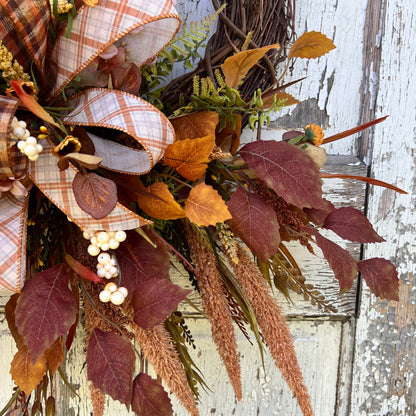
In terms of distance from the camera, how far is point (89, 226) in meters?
0.35

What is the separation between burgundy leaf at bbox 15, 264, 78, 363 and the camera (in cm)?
34

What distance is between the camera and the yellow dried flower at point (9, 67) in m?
0.32

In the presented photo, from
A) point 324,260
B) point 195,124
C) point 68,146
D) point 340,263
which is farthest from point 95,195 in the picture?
point 324,260

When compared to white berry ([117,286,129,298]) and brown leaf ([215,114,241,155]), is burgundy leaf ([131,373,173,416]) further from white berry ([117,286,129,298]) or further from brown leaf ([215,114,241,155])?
brown leaf ([215,114,241,155])

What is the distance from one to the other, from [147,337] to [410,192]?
A: 0.48 m

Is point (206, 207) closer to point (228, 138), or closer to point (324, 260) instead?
point (228, 138)

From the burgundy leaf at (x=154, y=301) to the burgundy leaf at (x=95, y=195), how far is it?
10cm

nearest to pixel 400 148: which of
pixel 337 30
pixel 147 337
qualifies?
pixel 337 30

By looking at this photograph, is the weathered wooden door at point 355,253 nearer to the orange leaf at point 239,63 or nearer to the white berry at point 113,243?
the orange leaf at point 239,63

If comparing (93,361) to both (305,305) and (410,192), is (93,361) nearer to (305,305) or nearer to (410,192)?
(305,305)

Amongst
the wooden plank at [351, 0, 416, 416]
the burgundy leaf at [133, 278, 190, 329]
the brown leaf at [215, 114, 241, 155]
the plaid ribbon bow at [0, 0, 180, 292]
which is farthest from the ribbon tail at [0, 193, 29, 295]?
the wooden plank at [351, 0, 416, 416]

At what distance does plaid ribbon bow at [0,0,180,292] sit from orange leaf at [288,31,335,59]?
5.5 inches

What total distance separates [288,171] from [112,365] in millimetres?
242

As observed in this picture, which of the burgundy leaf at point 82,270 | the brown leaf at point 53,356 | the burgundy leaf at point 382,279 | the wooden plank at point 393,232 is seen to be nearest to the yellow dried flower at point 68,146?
the burgundy leaf at point 82,270
